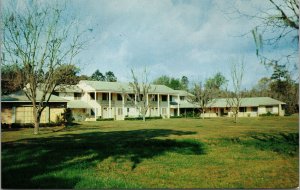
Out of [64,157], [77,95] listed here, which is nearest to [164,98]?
[77,95]

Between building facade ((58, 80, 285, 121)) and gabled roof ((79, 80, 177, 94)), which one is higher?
gabled roof ((79, 80, 177, 94))

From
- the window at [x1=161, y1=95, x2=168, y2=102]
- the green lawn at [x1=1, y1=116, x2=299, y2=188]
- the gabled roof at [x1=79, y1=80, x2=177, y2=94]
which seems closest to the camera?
the green lawn at [x1=1, y1=116, x2=299, y2=188]

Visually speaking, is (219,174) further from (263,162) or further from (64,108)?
(64,108)

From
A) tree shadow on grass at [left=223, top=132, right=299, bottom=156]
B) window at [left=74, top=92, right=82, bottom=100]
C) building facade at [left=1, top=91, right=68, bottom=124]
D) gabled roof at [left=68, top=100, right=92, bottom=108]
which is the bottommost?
tree shadow on grass at [left=223, top=132, right=299, bottom=156]

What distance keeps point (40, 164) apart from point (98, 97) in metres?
48.7

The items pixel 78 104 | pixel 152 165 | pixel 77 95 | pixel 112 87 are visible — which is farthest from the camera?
pixel 112 87

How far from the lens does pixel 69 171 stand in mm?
12312

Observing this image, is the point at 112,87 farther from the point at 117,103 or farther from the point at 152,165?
the point at 152,165

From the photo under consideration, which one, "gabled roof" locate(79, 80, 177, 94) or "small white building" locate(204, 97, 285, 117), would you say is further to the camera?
"small white building" locate(204, 97, 285, 117)

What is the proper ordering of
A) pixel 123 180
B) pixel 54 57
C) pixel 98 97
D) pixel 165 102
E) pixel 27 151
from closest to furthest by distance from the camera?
1. pixel 123 180
2. pixel 27 151
3. pixel 54 57
4. pixel 98 97
5. pixel 165 102

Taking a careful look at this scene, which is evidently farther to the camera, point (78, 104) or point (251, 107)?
point (251, 107)

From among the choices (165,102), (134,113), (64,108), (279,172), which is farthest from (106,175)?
(165,102)

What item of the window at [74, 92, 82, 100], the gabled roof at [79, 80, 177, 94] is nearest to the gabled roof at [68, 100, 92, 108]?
the window at [74, 92, 82, 100]

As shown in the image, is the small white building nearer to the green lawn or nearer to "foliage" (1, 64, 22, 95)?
"foliage" (1, 64, 22, 95)
